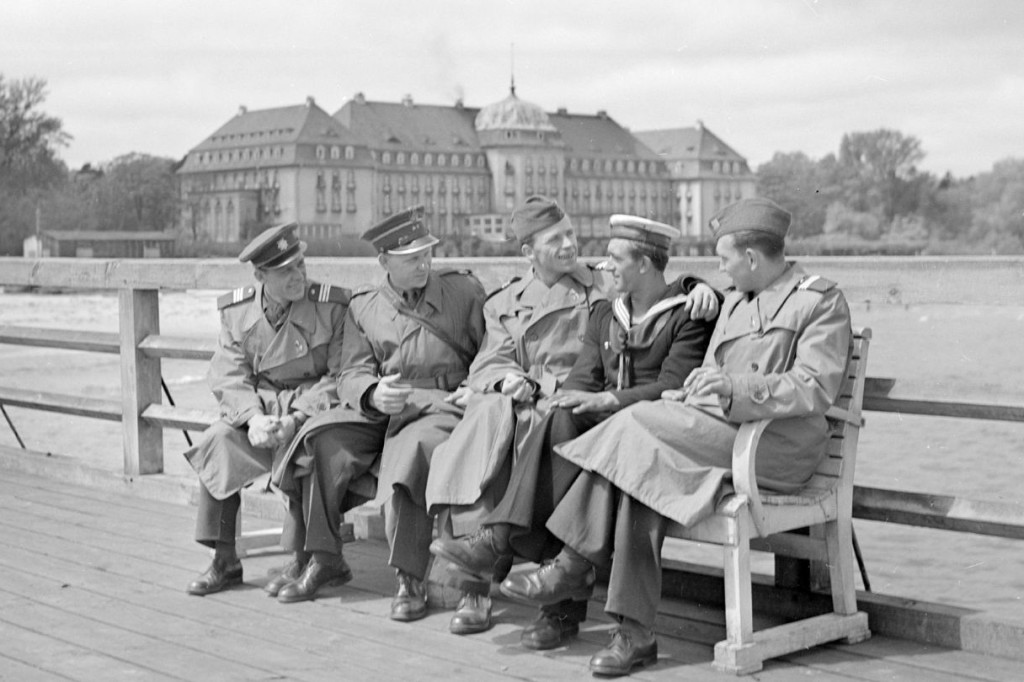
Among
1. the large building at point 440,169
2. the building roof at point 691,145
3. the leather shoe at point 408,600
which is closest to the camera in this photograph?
the leather shoe at point 408,600

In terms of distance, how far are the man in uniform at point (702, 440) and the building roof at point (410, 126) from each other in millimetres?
108136

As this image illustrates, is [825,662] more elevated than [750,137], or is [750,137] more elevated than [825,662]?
[750,137]

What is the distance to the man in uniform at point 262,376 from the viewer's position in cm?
484

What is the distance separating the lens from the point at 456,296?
4.80 meters

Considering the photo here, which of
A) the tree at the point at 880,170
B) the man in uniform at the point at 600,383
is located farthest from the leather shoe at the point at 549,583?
the tree at the point at 880,170

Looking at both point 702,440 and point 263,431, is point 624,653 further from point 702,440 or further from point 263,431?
point 263,431

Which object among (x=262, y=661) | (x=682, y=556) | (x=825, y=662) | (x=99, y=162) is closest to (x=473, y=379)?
(x=262, y=661)

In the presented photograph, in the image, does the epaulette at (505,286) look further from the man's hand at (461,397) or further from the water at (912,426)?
the water at (912,426)

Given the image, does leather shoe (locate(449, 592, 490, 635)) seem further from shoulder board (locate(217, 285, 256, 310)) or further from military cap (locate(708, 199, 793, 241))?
shoulder board (locate(217, 285, 256, 310))

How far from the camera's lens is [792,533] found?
168 inches

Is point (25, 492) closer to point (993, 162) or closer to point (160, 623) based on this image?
point (160, 623)

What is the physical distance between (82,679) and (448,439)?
1151mm

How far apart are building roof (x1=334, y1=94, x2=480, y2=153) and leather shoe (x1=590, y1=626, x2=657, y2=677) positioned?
10832cm

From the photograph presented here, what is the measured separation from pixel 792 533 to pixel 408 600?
1.08 m
